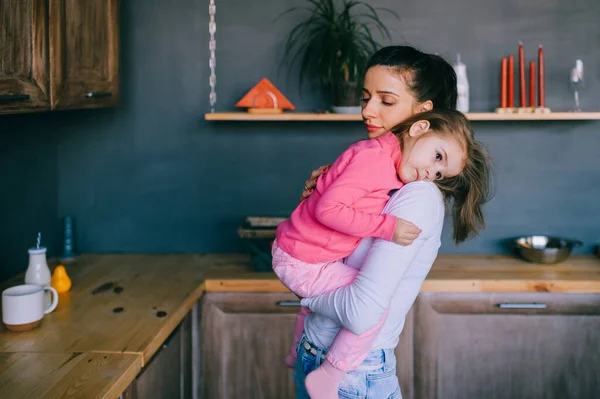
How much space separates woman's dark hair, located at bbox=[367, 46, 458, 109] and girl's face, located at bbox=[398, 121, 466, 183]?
0.16 m

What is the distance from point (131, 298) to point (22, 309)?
479 mm

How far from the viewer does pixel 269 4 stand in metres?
2.99

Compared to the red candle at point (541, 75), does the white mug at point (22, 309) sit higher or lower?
lower

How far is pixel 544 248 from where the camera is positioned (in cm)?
279

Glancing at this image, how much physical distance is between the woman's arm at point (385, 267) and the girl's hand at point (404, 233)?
0.05 ft

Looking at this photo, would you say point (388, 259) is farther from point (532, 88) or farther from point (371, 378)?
point (532, 88)

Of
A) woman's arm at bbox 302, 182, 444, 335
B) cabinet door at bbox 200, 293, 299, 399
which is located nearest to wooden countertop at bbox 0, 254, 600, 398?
cabinet door at bbox 200, 293, 299, 399

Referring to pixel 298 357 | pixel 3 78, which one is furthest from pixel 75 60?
pixel 298 357

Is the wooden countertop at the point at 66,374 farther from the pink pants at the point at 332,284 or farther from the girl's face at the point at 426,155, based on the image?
the girl's face at the point at 426,155

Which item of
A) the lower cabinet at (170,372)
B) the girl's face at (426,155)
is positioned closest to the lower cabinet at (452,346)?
the lower cabinet at (170,372)

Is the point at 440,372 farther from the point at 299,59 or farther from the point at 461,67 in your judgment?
the point at 299,59

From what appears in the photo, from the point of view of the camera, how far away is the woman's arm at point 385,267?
1.37 metres

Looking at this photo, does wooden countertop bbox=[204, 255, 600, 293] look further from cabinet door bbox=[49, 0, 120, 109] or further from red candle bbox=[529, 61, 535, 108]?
cabinet door bbox=[49, 0, 120, 109]

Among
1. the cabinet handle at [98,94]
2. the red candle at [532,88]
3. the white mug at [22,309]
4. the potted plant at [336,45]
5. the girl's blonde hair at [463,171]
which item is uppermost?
the potted plant at [336,45]
